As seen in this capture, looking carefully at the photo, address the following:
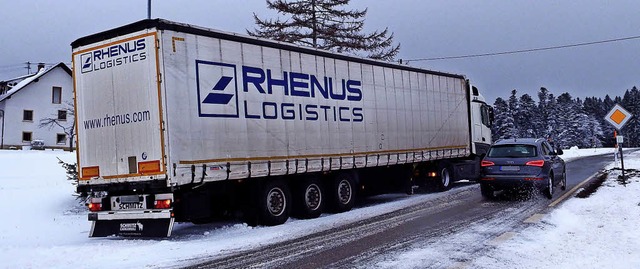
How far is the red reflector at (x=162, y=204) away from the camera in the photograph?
338 inches

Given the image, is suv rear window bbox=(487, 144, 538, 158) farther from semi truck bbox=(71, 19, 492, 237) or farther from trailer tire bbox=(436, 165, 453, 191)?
semi truck bbox=(71, 19, 492, 237)

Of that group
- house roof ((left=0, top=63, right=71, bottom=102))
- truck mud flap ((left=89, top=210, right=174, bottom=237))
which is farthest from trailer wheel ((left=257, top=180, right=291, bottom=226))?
house roof ((left=0, top=63, right=71, bottom=102))

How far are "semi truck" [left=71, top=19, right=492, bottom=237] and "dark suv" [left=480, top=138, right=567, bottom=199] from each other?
2.76 meters

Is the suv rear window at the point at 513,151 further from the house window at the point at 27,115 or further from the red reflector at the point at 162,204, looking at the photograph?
the house window at the point at 27,115

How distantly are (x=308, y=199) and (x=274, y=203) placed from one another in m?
1.01

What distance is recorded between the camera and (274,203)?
33.8 ft

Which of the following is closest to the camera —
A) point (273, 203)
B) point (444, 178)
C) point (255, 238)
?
point (255, 238)

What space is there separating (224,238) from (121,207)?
1862mm

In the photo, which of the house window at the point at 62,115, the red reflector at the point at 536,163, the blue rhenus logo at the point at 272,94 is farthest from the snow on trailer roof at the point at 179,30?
the house window at the point at 62,115

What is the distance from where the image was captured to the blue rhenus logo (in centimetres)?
914

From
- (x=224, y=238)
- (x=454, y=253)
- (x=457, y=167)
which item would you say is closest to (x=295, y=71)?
(x=224, y=238)

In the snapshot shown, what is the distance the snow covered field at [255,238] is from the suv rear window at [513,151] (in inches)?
59.1

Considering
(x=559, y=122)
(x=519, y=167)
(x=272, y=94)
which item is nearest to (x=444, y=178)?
(x=519, y=167)

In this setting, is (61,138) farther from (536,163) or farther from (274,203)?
(536,163)
